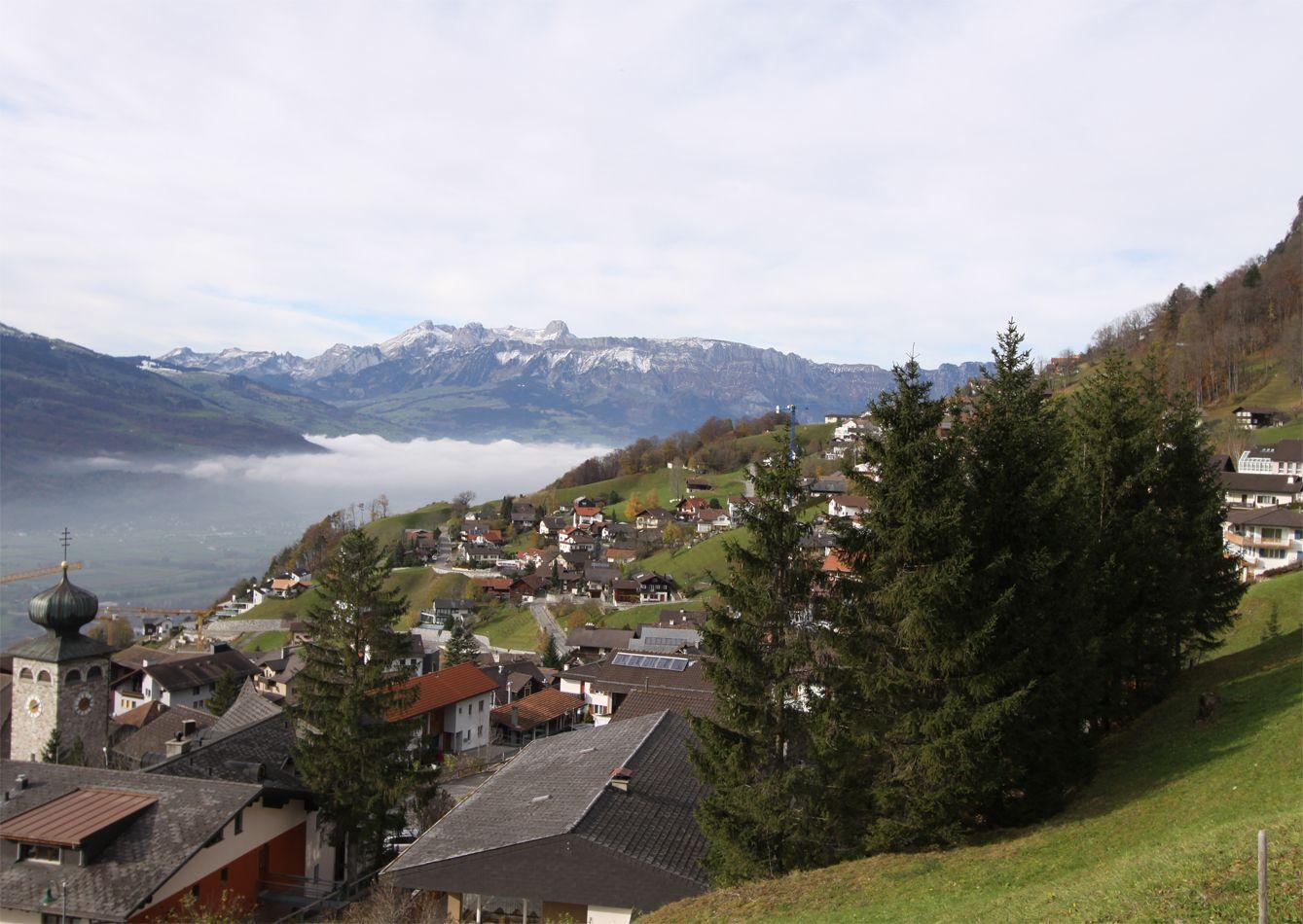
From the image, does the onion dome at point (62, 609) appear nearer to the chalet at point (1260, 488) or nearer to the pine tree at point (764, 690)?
the pine tree at point (764, 690)

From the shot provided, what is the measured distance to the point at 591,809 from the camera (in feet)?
67.6

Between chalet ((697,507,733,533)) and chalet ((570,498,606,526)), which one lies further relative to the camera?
chalet ((570,498,606,526))

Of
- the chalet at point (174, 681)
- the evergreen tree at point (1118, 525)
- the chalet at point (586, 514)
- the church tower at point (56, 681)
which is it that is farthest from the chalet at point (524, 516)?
the evergreen tree at point (1118, 525)

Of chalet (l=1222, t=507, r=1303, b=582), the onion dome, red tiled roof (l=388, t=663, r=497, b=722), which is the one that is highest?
chalet (l=1222, t=507, r=1303, b=582)

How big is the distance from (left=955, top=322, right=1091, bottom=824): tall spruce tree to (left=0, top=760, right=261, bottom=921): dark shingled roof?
18329 mm

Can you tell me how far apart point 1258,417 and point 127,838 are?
116796 mm

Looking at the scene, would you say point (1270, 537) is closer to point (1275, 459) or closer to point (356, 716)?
point (1275, 459)

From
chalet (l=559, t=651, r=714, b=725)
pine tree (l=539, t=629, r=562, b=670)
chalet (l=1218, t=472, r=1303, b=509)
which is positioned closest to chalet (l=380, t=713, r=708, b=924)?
chalet (l=559, t=651, r=714, b=725)

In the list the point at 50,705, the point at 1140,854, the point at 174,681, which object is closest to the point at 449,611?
the point at 174,681

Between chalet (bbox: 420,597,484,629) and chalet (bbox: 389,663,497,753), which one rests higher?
chalet (bbox: 389,663,497,753)

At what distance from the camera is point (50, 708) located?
38281 mm

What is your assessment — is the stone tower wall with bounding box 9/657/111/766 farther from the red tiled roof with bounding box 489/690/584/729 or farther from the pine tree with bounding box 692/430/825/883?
the pine tree with bounding box 692/430/825/883

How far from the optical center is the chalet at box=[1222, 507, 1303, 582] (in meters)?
60.9

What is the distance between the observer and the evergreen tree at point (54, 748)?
3666 cm
